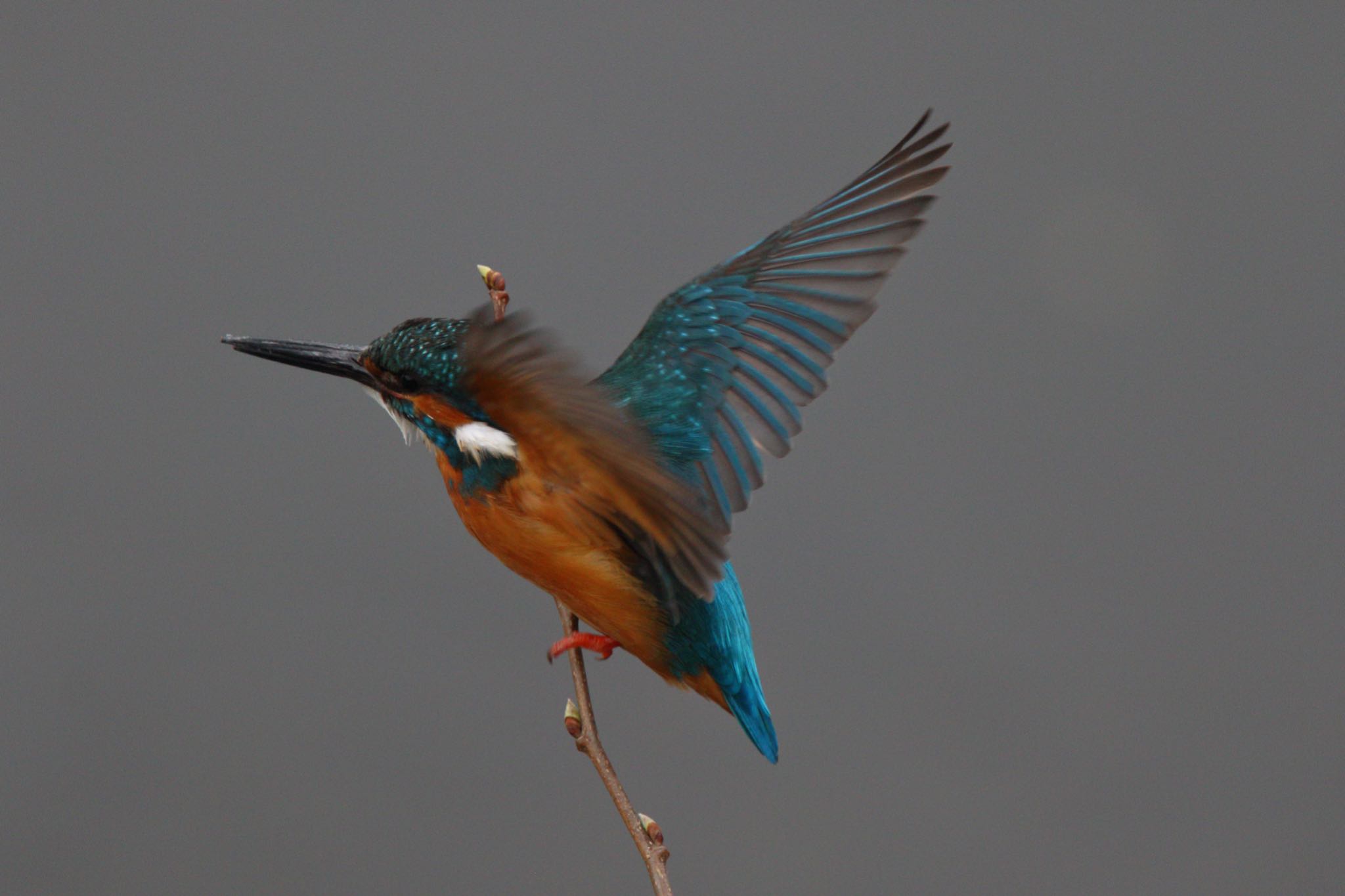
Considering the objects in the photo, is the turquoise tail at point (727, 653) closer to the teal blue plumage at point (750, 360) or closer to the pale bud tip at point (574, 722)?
the teal blue plumage at point (750, 360)

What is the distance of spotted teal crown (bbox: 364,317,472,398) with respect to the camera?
3.36ft

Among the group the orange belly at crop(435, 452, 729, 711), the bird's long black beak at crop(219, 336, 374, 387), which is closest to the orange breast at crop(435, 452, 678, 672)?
the orange belly at crop(435, 452, 729, 711)

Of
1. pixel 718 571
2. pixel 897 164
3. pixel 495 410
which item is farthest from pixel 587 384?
pixel 897 164

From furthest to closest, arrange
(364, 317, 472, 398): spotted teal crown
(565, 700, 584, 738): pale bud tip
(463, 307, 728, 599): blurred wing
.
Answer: (565, 700, 584, 738): pale bud tip, (364, 317, 472, 398): spotted teal crown, (463, 307, 728, 599): blurred wing

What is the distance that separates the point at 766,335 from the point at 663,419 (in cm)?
14

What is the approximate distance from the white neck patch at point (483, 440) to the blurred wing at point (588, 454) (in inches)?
0.4

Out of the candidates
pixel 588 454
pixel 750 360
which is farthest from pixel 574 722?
pixel 750 360

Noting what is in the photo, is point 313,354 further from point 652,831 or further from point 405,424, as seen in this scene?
point 652,831

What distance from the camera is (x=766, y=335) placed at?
127 cm

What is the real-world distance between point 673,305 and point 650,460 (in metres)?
0.30

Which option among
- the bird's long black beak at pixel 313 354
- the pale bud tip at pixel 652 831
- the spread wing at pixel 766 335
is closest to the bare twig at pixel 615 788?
the pale bud tip at pixel 652 831

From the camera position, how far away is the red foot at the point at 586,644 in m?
1.23

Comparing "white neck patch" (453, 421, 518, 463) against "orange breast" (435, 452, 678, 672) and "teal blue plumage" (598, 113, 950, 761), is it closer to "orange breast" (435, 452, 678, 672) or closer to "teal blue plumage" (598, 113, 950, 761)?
"orange breast" (435, 452, 678, 672)

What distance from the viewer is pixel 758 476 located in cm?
120
